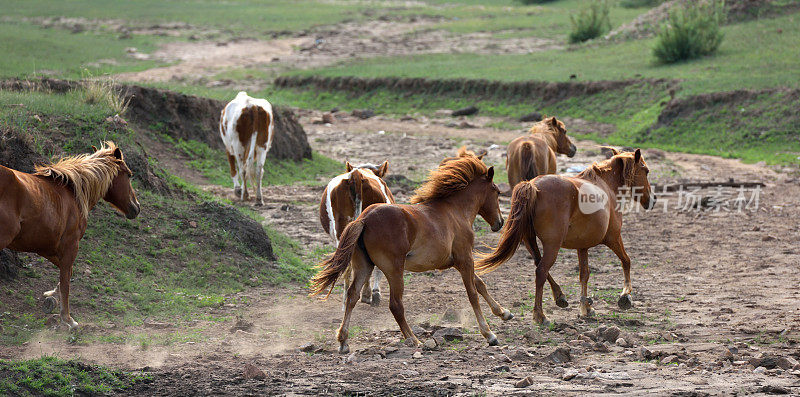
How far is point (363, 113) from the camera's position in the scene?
26984mm

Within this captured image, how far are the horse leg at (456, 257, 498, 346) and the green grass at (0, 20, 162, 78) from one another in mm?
13319

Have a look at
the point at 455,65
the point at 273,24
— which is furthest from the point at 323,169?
the point at 273,24

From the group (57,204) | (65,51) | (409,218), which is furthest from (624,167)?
(65,51)

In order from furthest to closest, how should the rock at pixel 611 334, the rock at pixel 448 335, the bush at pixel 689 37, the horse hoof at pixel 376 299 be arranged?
the bush at pixel 689 37, the horse hoof at pixel 376 299, the rock at pixel 448 335, the rock at pixel 611 334

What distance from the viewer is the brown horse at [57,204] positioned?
8.18 metres

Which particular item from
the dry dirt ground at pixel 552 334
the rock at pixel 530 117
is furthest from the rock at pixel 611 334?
the rock at pixel 530 117

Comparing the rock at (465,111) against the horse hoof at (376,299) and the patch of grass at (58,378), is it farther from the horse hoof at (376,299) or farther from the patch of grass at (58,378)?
the patch of grass at (58,378)

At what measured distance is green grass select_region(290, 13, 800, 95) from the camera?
24.4 m

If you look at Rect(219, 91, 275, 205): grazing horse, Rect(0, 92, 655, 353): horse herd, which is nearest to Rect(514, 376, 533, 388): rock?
Rect(0, 92, 655, 353): horse herd

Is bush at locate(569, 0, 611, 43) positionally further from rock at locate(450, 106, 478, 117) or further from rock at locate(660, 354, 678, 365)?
rock at locate(660, 354, 678, 365)

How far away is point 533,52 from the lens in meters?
34.4

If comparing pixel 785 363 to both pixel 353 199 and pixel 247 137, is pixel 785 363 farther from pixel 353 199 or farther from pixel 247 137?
pixel 247 137

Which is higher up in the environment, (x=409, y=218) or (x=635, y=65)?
(x=409, y=218)

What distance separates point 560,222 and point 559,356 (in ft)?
7.18
